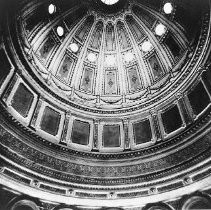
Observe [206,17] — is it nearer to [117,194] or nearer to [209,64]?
[209,64]

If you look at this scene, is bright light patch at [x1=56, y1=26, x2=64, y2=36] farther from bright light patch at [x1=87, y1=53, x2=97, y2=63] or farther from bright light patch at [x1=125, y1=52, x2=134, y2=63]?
bright light patch at [x1=125, y1=52, x2=134, y2=63]

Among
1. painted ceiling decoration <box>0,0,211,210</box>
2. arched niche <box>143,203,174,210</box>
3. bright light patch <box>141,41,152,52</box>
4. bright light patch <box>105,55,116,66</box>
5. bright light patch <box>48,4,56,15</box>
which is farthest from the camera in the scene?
bright light patch <box>105,55,116,66</box>

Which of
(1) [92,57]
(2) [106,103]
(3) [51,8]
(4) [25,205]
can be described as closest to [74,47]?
(1) [92,57]

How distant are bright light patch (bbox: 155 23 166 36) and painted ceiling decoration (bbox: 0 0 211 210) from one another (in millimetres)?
52

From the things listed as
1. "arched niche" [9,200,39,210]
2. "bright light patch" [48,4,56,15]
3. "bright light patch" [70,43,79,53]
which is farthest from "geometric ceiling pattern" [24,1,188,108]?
"arched niche" [9,200,39,210]

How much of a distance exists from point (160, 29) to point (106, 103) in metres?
4.86

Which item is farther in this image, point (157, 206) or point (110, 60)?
point (110, 60)

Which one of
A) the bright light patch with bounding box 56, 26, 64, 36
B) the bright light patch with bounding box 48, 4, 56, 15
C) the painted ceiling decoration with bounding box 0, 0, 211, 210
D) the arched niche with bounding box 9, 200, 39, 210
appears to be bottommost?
the arched niche with bounding box 9, 200, 39, 210

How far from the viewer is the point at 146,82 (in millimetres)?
17938

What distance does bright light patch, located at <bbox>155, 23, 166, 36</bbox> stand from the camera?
56.8ft

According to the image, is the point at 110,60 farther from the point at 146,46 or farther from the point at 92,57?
the point at 146,46

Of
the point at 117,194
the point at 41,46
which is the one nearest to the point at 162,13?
the point at 41,46

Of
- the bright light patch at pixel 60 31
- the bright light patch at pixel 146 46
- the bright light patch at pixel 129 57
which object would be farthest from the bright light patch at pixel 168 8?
the bright light patch at pixel 60 31

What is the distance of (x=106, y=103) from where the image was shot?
1791cm
